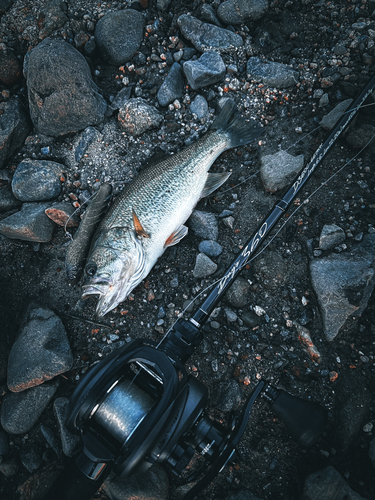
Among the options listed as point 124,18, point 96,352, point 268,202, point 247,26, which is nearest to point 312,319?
point 268,202

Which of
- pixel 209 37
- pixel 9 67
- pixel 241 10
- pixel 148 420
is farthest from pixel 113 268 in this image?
pixel 241 10

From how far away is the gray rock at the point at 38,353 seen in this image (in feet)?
10.6

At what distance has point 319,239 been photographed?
138 inches

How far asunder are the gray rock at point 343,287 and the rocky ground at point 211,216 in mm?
15

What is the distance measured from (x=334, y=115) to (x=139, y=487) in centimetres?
469

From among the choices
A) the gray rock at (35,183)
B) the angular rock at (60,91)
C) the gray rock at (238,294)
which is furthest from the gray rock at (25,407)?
the angular rock at (60,91)

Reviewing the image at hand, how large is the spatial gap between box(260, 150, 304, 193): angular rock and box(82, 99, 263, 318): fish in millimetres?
411

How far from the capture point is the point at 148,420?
194cm

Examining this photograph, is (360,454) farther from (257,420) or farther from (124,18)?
(124,18)

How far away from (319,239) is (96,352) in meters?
2.93

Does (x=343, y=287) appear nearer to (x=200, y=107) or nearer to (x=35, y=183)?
(x=200, y=107)

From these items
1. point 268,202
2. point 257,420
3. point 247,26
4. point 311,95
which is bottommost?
point 257,420

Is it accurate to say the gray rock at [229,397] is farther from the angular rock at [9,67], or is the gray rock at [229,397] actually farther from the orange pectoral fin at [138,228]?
the angular rock at [9,67]

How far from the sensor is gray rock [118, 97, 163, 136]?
4039 mm
